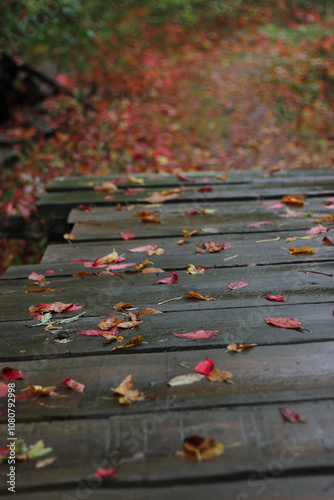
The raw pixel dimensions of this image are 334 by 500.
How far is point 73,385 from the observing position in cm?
134

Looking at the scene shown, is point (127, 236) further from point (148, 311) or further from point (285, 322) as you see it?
point (285, 322)

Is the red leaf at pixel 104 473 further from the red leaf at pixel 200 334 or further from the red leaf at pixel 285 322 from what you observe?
the red leaf at pixel 285 322

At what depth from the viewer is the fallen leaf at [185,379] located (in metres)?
1.32

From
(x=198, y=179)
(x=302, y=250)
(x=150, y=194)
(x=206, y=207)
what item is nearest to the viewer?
(x=302, y=250)

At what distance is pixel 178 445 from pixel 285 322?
0.61 m

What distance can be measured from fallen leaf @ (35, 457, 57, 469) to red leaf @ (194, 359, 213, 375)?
1.48 feet

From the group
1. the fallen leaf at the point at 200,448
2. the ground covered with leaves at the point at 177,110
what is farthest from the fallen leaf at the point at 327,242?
the ground covered with leaves at the point at 177,110

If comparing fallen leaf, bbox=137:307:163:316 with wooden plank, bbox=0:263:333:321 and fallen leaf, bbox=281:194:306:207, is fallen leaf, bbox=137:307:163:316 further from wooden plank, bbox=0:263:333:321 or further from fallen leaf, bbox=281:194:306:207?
fallen leaf, bbox=281:194:306:207

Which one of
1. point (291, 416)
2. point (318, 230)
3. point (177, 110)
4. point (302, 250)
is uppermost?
point (291, 416)

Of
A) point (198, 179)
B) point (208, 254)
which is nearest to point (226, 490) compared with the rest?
point (208, 254)

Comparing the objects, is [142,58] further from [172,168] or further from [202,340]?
[202,340]

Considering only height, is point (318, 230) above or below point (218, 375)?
below

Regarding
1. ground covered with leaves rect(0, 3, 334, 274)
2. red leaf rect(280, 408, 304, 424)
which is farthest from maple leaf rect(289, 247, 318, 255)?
ground covered with leaves rect(0, 3, 334, 274)

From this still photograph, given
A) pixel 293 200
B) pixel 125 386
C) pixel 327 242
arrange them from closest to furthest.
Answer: pixel 125 386 → pixel 327 242 → pixel 293 200
